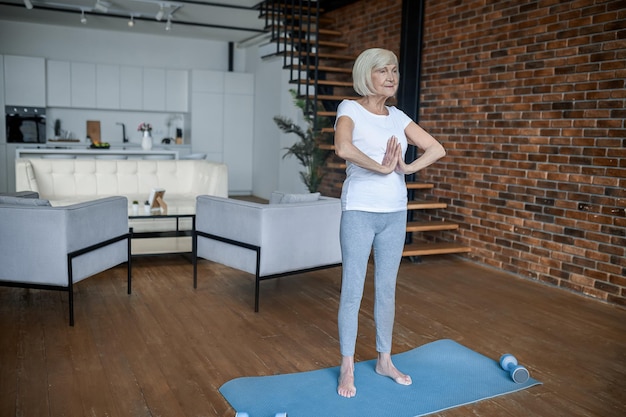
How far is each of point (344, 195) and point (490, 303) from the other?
89.8 inches

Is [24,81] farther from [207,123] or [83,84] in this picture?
[207,123]

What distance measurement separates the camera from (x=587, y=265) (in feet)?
15.4

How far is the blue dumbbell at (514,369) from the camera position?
2924 millimetres

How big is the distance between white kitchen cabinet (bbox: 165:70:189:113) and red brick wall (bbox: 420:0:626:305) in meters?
5.41

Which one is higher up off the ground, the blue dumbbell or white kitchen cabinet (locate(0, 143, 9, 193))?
white kitchen cabinet (locate(0, 143, 9, 193))

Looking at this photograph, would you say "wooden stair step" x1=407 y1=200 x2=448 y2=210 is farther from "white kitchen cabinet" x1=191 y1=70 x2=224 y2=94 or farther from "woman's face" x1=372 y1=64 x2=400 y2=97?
"white kitchen cabinet" x1=191 y1=70 x2=224 y2=94

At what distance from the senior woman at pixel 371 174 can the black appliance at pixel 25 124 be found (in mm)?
8177

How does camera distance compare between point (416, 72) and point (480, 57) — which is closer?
point (480, 57)

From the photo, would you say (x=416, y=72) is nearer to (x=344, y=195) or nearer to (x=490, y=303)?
(x=490, y=303)

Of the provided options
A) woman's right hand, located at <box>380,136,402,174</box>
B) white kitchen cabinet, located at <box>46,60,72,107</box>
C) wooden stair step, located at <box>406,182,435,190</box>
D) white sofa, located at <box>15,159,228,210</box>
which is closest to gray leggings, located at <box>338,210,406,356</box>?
woman's right hand, located at <box>380,136,402,174</box>

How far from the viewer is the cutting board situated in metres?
10.1

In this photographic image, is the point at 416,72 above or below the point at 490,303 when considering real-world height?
above

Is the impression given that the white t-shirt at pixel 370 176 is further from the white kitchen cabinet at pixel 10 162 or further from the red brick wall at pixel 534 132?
the white kitchen cabinet at pixel 10 162

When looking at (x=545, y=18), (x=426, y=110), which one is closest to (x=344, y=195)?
(x=545, y=18)
